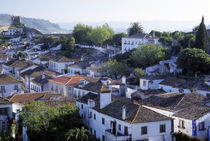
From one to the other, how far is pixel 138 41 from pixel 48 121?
46.9 metres

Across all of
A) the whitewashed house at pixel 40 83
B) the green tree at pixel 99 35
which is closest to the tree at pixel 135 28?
the green tree at pixel 99 35

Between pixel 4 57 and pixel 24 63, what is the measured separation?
45.7ft

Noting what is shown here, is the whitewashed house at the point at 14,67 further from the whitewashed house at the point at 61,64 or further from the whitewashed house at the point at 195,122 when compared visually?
the whitewashed house at the point at 195,122

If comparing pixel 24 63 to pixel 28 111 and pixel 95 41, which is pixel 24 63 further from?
pixel 28 111

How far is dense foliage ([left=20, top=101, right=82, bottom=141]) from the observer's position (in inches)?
1217

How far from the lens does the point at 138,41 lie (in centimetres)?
7550

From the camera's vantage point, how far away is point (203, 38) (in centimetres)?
5978

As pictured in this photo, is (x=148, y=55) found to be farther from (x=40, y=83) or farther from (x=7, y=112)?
(x=7, y=112)

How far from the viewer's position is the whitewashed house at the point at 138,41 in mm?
73625

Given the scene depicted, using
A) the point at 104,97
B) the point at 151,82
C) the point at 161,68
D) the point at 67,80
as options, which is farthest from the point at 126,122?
the point at 161,68

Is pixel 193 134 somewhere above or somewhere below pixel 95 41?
below

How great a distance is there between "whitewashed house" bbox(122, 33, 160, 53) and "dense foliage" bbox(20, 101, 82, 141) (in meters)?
41.9

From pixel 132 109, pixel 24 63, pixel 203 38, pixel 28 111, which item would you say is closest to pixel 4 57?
pixel 24 63

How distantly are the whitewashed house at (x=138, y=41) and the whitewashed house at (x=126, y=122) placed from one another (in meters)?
41.2
